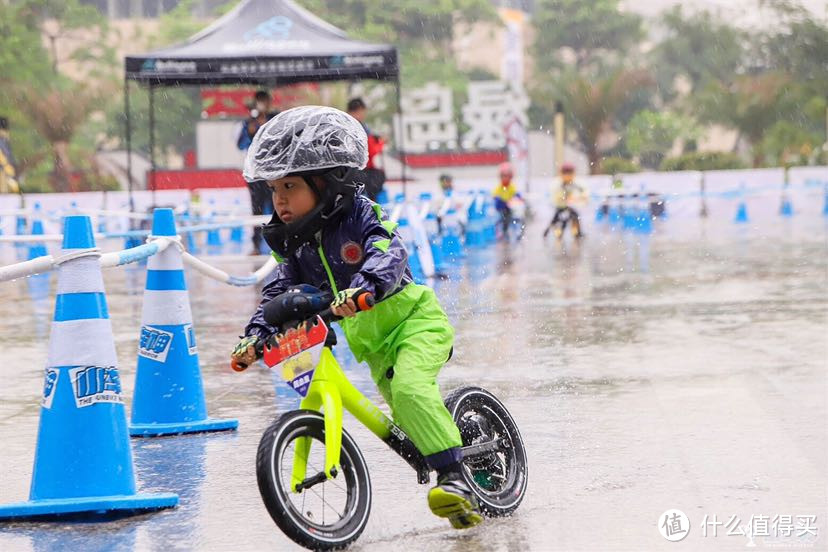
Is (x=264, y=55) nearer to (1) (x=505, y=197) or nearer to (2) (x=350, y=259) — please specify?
(1) (x=505, y=197)

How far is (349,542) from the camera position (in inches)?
200

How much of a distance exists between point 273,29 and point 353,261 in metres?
17.4

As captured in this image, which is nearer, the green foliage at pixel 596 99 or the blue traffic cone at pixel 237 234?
the blue traffic cone at pixel 237 234

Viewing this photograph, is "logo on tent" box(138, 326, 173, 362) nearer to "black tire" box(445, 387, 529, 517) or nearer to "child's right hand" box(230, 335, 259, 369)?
"black tire" box(445, 387, 529, 517)

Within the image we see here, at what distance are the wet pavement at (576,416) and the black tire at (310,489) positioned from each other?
15 centimetres

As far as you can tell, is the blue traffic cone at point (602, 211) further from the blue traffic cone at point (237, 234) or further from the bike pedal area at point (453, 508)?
the bike pedal area at point (453, 508)

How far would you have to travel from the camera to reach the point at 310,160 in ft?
16.9

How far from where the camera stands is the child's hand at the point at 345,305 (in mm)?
4828

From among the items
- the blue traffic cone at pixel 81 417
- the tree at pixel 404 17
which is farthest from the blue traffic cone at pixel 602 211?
the blue traffic cone at pixel 81 417

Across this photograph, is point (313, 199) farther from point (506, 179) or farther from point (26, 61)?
point (26, 61)

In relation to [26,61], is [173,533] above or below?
below

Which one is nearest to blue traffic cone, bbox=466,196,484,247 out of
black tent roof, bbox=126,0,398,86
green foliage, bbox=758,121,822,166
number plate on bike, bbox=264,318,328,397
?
black tent roof, bbox=126,0,398,86

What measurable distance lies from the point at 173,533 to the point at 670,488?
1.91 meters

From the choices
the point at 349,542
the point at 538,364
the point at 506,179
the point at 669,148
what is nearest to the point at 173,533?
the point at 349,542
